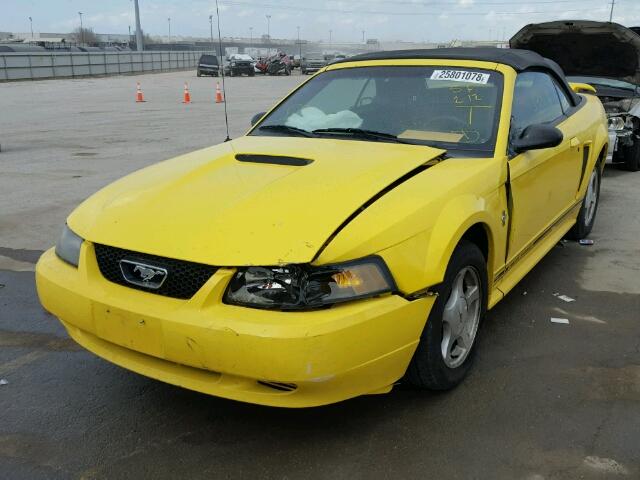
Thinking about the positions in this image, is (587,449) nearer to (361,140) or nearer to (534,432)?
(534,432)

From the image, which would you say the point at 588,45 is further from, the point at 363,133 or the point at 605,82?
the point at 363,133

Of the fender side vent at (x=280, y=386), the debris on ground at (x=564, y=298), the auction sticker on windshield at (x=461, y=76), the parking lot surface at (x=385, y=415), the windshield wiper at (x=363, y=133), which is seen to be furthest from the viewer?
the debris on ground at (x=564, y=298)

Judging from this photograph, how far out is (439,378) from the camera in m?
2.84

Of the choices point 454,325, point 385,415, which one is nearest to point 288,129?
point 454,325

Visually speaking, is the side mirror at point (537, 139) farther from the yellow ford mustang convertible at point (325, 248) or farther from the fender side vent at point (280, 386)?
the fender side vent at point (280, 386)

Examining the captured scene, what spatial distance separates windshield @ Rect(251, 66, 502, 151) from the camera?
11.5 ft

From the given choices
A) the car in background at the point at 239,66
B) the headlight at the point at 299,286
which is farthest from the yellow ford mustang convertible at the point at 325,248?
the car in background at the point at 239,66

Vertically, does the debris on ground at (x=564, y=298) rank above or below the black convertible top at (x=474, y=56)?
below

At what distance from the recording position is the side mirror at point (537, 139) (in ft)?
11.3

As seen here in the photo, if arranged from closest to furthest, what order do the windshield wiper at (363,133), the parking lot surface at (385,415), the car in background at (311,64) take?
the parking lot surface at (385,415), the windshield wiper at (363,133), the car in background at (311,64)

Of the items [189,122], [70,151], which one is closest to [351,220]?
[70,151]

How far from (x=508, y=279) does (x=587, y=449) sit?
3.95ft

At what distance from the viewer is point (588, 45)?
9.13 m

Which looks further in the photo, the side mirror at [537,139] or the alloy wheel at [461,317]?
the side mirror at [537,139]
